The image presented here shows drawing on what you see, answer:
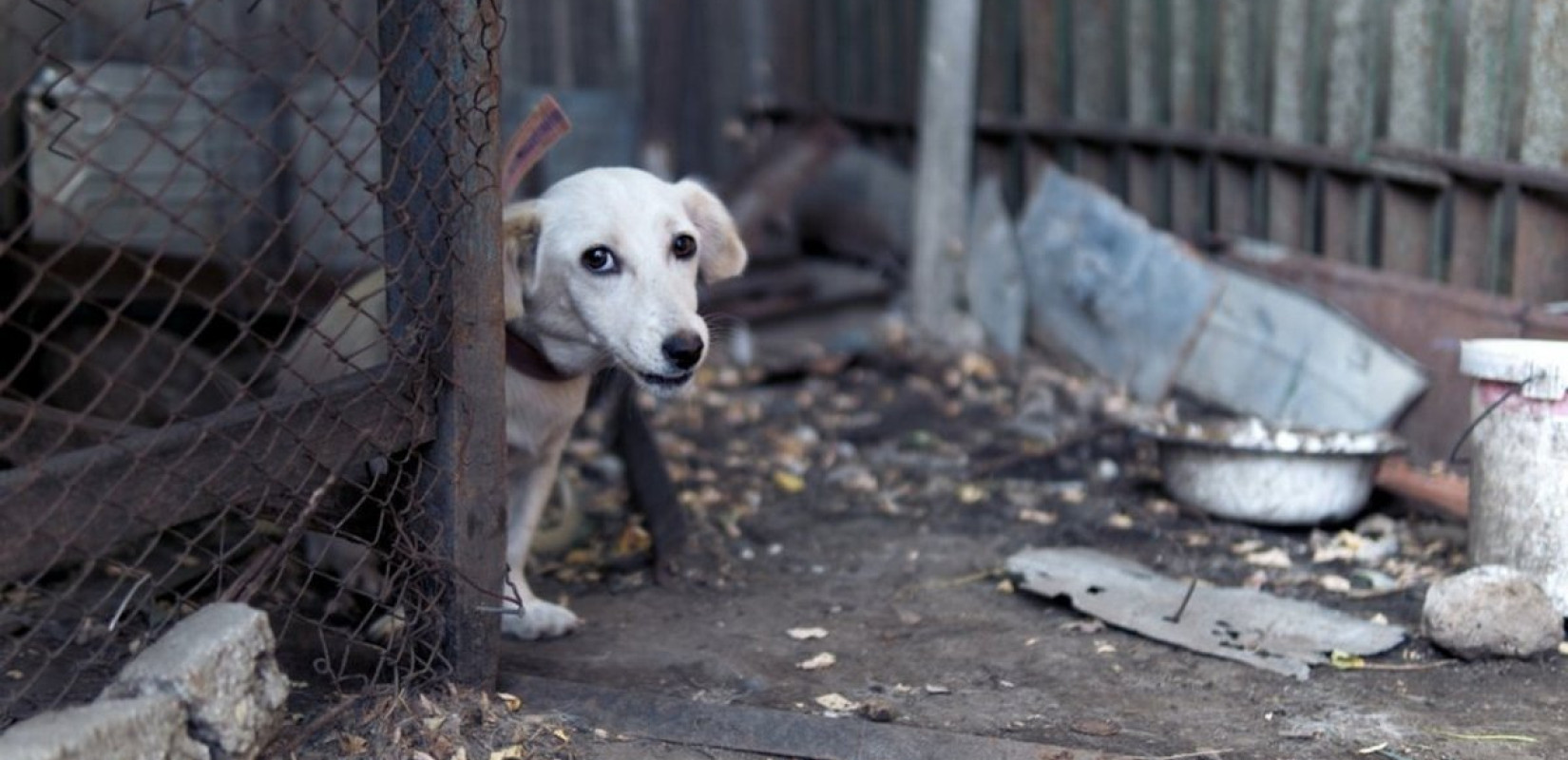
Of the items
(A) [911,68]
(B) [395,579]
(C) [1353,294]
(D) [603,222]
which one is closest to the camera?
(B) [395,579]

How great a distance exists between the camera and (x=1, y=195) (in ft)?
19.0

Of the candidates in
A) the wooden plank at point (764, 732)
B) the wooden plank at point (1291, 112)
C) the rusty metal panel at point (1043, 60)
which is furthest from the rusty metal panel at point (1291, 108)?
the wooden plank at point (764, 732)

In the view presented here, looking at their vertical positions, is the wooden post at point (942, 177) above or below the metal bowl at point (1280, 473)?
above

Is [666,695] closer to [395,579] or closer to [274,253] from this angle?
[395,579]

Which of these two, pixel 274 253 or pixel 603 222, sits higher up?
pixel 603 222

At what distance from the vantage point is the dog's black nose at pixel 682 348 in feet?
11.8

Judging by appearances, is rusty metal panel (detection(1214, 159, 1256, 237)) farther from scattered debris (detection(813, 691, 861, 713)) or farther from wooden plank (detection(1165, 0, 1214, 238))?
scattered debris (detection(813, 691, 861, 713))

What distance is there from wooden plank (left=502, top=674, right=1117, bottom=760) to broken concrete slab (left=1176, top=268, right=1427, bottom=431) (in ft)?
10.3

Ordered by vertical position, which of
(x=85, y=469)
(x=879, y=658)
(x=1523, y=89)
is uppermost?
(x=1523, y=89)

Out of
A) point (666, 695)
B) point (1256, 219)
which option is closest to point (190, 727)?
point (666, 695)

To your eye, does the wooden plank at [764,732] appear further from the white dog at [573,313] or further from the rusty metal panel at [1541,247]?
the rusty metal panel at [1541,247]

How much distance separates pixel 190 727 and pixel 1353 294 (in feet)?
15.6

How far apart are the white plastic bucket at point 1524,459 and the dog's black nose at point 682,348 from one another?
203 cm

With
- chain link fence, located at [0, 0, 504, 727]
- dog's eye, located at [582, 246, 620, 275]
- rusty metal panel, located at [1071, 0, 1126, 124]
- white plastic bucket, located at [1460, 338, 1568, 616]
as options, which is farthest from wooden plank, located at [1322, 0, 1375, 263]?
chain link fence, located at [0, 0, 504, 727]
